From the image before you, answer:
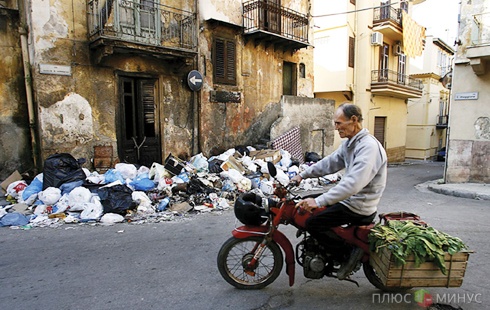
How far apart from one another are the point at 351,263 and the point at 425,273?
62cm

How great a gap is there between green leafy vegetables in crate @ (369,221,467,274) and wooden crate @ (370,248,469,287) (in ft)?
0.13

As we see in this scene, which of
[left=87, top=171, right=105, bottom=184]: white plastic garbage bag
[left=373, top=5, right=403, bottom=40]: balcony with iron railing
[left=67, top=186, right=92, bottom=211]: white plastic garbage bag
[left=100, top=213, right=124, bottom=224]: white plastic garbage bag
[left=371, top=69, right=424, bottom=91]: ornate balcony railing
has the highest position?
[left=373, top=5, right=403, bottom=40]: balcony with iron railing

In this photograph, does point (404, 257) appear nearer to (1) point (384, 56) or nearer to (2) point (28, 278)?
(2) point (28, 278)

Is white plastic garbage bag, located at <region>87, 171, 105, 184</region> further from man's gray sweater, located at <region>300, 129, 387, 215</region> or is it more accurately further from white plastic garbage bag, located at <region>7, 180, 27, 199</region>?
man's gray sweater, located at <region>300, 129, 387, 215</region>

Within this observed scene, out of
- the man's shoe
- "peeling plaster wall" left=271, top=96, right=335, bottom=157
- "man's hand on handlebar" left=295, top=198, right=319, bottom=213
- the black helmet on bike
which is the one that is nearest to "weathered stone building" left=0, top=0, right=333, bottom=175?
"peeling plaster wall" left=271, top=96, right=335, bottom=157

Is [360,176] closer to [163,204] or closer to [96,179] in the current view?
[163,204]

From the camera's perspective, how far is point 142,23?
9023mm

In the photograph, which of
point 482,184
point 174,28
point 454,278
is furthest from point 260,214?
point 482,184

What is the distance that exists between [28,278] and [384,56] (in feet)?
68.2

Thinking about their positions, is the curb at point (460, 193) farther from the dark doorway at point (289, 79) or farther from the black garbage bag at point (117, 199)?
the black garbage bag at point (117, 199)

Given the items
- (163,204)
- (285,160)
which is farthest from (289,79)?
(163,204)

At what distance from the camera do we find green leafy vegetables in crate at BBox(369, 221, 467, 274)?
252 cm

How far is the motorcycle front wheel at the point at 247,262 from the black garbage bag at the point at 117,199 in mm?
3658

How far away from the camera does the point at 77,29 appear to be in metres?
8.20
